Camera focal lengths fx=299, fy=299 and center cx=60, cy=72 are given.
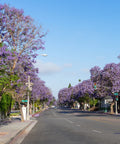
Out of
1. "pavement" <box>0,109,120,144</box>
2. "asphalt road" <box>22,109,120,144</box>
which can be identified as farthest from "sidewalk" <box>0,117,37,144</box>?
"asphalt road" <box>22,109,120,144</box>

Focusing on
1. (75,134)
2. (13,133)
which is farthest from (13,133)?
(75,134)

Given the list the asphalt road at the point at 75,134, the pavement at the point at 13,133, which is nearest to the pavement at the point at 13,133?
the pavement at the point at 13,133

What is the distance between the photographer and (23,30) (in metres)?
22.2

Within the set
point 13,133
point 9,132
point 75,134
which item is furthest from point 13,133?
point 75,134

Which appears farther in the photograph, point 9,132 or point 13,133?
point 9,132

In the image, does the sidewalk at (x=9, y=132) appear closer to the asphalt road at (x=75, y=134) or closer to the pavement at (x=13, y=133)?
the pavement at (x=13, y=133)

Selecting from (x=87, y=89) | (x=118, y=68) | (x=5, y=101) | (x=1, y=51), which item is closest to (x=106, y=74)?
(x=118, y=68)

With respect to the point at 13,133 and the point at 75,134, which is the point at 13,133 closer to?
the point at 13,133

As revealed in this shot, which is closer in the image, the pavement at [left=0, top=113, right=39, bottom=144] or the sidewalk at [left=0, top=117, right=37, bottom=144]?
the sidewalk at [left=0, top=117, right=37, bottom=144]

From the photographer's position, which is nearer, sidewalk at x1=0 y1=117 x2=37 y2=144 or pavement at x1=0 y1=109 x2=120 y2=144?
sidewalk at x1=0 y1=117 x2=37 y2=144

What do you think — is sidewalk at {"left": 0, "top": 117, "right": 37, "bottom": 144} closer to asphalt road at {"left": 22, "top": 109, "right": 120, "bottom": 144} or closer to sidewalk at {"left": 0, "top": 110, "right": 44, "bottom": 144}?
sidewalk at {"left": 0, "top": 110, "right": 44, "bottom": 144}

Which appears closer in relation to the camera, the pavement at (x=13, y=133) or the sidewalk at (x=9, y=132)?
the sidewalk at (x=9, y=132)

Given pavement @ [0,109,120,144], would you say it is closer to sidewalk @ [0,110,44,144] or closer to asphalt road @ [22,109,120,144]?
sidewalk @ [0,110,44,144]

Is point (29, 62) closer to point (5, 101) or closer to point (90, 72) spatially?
point (5, 101)
